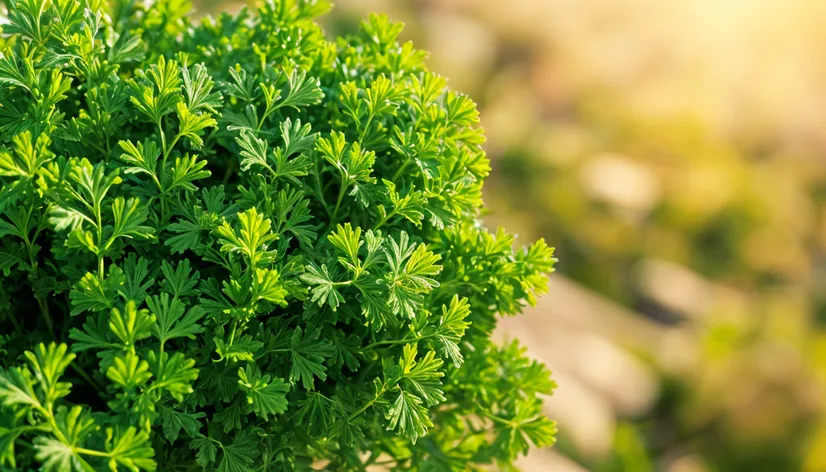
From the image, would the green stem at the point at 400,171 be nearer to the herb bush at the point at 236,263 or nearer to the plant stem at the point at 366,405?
the herb bush at the point at 236,263

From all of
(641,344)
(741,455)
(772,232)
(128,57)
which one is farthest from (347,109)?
(772,232)

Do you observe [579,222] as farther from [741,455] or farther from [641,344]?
[741,455]

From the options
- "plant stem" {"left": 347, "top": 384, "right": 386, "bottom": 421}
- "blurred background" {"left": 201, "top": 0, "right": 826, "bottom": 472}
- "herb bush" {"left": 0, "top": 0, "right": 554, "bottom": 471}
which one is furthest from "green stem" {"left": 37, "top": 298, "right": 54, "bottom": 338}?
"blurred background" {"left": 201, "top": 0, "right": 826, "bottom": 472}

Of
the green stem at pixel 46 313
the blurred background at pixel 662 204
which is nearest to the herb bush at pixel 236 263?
the green stem at pixel 46 313

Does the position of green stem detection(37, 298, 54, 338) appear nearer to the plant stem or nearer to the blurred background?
the plant stem

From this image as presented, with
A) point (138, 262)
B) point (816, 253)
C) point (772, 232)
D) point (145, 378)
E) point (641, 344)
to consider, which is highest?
point (816, 253)

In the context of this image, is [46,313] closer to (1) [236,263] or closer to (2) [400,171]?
(1) [236,263]

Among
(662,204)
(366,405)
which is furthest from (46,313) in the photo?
(662,204)
